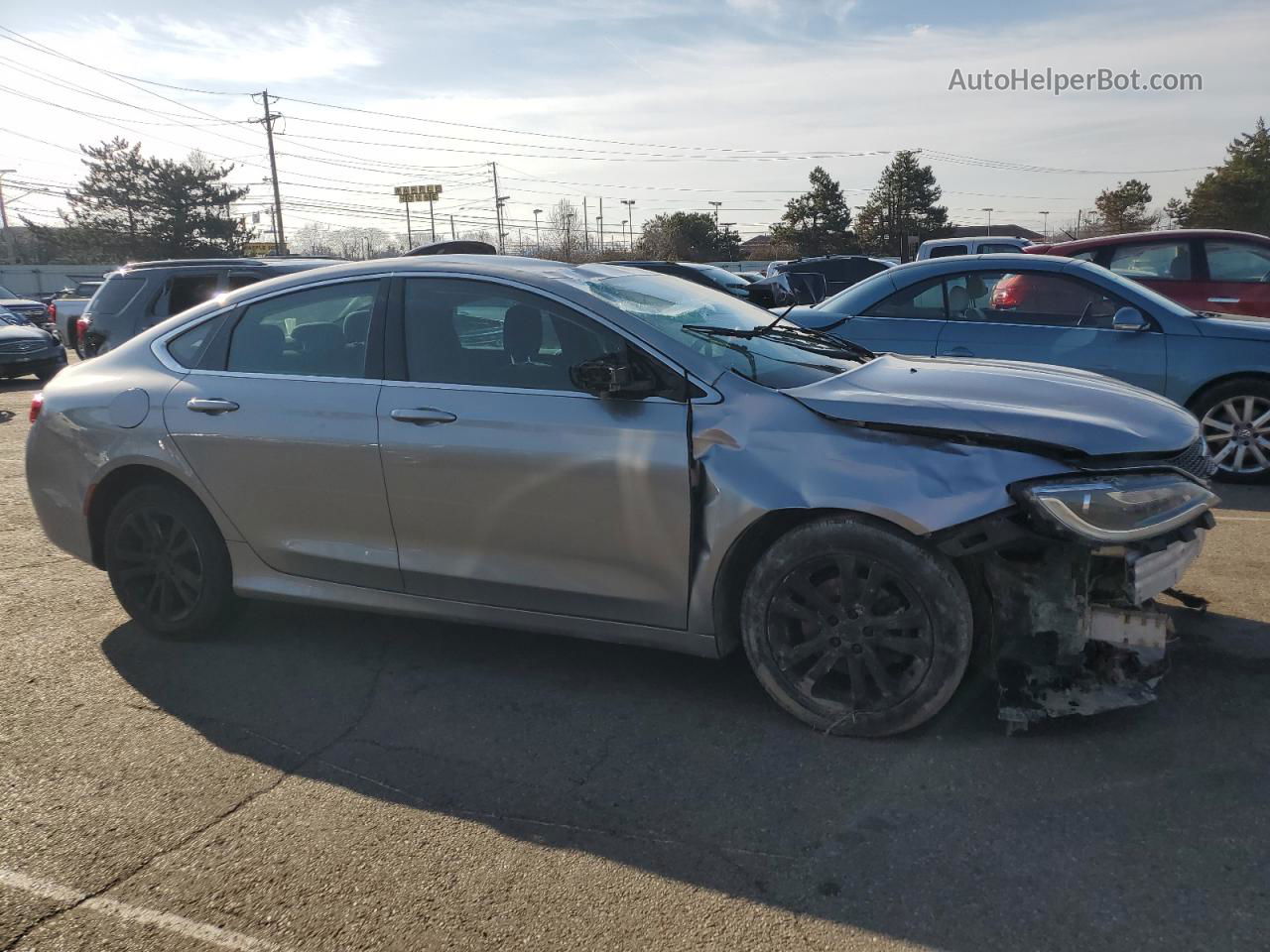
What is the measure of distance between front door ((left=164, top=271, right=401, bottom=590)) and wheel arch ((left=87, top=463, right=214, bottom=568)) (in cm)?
21

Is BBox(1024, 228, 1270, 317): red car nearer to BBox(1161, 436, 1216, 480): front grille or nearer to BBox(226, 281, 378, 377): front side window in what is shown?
BBox(1161, 436, 1216, 480): front grille

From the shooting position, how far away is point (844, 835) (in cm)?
291

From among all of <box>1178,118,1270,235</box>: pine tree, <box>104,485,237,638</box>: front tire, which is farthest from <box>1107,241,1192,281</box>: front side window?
<box>1178,118,1270,235</box>: pine tree

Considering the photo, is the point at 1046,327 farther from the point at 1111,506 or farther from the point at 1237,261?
the point at 1111,506

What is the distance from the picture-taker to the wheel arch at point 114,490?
178 inches

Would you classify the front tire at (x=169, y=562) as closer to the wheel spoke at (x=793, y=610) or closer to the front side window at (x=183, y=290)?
the wheel spoke at (x=793, y=610)

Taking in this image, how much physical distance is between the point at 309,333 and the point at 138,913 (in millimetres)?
2405

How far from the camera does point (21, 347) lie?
15.6 m

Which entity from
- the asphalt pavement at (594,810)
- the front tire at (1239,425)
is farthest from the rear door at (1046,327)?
the asphalt pavement at (594,810)

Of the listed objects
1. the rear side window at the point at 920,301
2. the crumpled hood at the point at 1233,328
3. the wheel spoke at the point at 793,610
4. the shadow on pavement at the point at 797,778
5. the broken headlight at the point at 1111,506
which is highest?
the rear side window at the point at 920,301

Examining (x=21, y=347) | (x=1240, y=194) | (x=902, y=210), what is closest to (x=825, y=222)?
(x=902, y=210)

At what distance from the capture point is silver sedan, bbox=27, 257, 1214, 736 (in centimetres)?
324

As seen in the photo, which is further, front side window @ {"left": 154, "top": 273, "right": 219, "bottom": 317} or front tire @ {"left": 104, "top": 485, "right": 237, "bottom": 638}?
front side window @ {"left": 154, "top": 273, "right": 219, "bottom": 317}

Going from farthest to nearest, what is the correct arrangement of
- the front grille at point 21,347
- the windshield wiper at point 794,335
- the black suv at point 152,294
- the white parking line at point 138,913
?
the front grille at point 21,347 < the black suv at point 152,294 < the windshield wiper at point 794,335 < the white parking line at point 138,913
